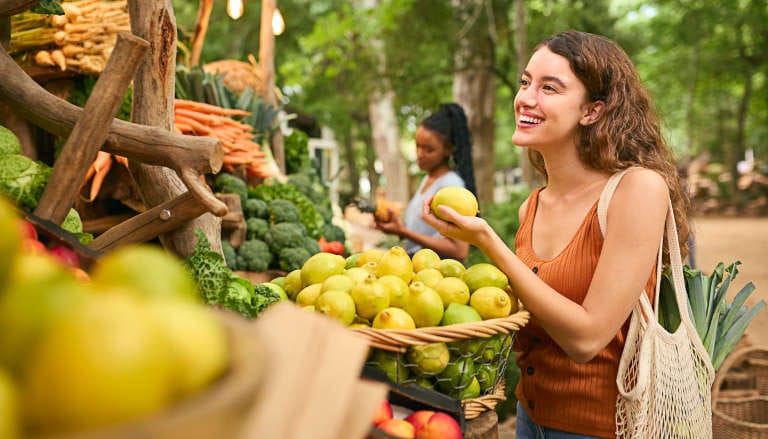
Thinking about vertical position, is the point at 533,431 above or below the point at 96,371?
below

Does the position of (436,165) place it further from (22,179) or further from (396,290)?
(22,179)

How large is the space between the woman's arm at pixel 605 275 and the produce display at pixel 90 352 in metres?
1.50

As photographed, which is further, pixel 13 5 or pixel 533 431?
pixel 533 431

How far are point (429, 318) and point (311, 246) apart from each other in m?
2.52

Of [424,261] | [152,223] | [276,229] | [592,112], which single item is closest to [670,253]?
[592,112]

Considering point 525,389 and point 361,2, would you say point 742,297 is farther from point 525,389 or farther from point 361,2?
point 361,2

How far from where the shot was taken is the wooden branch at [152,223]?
2068 millimetres

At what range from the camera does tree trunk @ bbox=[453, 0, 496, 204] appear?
11.2 meters

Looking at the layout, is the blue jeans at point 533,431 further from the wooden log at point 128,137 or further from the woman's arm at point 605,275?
the wooden log at point 128,137

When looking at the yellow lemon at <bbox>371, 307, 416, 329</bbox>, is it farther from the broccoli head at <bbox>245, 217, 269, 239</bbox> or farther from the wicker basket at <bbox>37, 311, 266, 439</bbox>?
the broccoli head at <bbox>245, 217, 269, 239</bbox>

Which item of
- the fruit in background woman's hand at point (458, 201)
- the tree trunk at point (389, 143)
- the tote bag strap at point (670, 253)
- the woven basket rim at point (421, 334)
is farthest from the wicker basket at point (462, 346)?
the tree trunk at point (389, 143)

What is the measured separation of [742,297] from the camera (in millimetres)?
2834

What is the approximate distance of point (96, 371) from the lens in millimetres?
556

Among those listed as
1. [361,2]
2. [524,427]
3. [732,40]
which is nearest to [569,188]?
[524,427]
